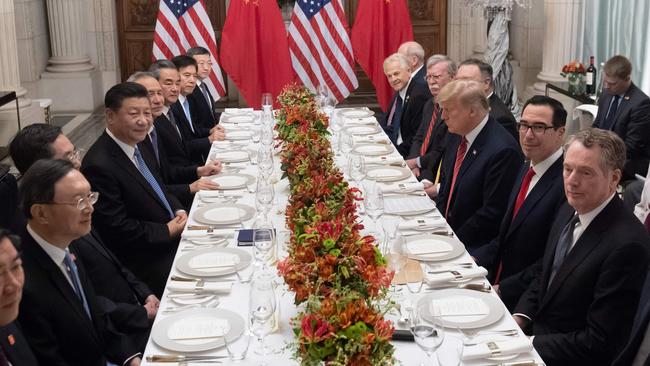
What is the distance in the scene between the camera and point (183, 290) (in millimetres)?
3197

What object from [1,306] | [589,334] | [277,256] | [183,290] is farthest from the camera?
[277,256]

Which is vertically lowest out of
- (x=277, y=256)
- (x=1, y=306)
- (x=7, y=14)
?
(x=277, y=256)

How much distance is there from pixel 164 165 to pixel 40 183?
253 centimetres

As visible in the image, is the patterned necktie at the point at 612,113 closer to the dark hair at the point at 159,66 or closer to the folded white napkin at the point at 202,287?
the dark hair at the point at 159,66

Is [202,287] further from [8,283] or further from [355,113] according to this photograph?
[355,113]

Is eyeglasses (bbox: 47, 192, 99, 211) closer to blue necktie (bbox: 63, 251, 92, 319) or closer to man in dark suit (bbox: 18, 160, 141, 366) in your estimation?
man in dark suit (bbox: 18, 160, 141, 366)

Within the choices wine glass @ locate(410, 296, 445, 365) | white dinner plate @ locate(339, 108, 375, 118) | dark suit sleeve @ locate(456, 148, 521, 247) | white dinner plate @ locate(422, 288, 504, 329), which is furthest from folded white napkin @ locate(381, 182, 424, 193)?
white dinner plate @ locate(339, 108, 375, 118)

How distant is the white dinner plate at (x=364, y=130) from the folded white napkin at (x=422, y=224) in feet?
7.84

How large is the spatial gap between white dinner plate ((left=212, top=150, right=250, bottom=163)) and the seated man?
70.2 inches

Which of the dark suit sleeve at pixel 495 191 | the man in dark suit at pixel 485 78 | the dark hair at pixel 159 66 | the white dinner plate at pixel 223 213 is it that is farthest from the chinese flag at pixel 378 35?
the white dinner plate at pixel 223 213

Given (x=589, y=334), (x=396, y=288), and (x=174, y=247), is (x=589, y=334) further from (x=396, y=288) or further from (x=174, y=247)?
(x=174, y=247)

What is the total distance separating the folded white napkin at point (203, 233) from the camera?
12.6 ft

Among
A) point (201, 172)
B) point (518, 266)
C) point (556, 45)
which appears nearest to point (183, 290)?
point (518, 266)

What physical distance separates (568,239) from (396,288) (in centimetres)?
79
